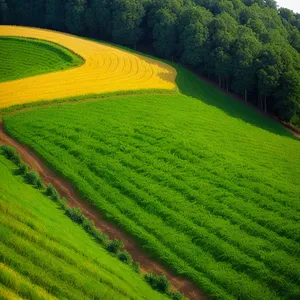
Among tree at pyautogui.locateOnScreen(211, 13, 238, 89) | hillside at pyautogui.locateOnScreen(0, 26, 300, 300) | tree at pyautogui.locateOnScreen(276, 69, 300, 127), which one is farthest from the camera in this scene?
tree at pyautogui.locateOnScreen(211, 13, 238, 89)

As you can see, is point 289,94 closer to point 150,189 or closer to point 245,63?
point 245,63

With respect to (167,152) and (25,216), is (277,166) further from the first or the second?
(25,216)

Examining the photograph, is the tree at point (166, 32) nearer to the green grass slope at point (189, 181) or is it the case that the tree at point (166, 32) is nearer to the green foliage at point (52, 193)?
the green grass slope at point (189, 181)

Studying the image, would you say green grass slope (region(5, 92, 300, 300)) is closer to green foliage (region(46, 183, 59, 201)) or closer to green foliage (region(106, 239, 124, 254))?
green foliage (region(106, 239, 124, 254))

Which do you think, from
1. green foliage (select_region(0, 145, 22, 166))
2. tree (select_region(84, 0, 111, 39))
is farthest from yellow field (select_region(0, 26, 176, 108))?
tree (select_region(84, 0, 111, 39))

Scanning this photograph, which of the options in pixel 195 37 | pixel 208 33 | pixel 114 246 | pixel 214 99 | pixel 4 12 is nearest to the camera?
pixel 114 246

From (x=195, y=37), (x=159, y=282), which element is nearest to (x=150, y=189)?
(x=159, y=282)
